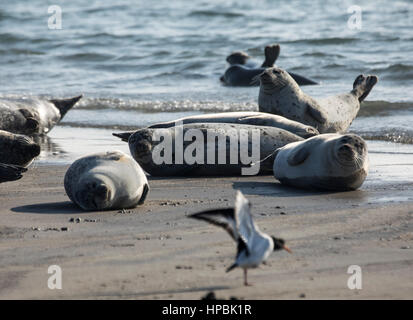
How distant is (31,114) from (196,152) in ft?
9.75

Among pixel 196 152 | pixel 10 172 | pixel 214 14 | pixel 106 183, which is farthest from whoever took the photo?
pixel 214 14

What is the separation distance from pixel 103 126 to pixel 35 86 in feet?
13.8

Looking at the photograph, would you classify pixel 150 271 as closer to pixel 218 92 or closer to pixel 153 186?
pixel 153 186

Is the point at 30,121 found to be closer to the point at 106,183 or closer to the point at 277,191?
the point at 277,191

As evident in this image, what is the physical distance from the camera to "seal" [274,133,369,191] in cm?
550

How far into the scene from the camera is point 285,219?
A: 4.61m

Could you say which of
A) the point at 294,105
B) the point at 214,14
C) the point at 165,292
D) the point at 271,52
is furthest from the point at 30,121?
the point at 214,14

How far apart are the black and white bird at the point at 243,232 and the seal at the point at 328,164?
253 centimetres

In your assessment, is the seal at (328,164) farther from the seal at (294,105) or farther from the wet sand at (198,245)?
the seal at (294,105)

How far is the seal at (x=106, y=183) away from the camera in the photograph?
480cm

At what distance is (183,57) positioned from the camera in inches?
615

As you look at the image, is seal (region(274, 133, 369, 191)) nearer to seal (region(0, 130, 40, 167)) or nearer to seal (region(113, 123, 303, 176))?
seal (region(113, 123, 303, 176))

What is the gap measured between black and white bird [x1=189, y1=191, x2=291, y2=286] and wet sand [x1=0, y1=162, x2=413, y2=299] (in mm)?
251

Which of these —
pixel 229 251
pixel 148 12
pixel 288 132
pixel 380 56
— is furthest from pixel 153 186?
pixel 148 12
